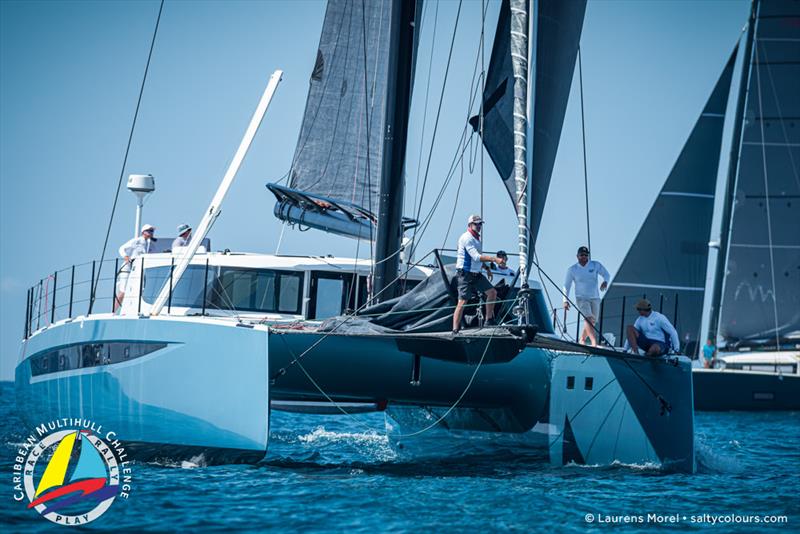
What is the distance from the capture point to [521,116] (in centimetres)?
1248

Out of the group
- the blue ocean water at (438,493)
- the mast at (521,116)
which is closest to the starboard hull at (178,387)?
the blue ocean water at (438,493)

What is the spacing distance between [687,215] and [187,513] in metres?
27.1

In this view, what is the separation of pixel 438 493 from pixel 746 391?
945 inches

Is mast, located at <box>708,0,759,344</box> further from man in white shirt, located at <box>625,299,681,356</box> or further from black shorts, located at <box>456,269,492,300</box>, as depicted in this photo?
black shorts, located at <box>456,269,492,300</box>

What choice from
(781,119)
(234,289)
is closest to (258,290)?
(234,289)

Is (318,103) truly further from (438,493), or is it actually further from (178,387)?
(438,493)

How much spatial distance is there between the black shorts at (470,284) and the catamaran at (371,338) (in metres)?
0.28

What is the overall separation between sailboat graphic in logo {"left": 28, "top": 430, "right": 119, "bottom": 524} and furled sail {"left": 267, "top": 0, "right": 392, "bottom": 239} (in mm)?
4842

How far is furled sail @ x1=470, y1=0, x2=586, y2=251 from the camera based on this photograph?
42.8 feet

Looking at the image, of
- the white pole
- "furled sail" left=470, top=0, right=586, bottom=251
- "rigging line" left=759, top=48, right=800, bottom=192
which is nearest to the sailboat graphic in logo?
the white pole

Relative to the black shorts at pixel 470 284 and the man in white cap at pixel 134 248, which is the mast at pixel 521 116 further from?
the man in white cap at pixel 134 248

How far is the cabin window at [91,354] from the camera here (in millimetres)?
13039

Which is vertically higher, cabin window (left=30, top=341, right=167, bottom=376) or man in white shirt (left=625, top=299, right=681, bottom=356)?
man in white shirt (left=625, top=299, right=681, bottom=356)

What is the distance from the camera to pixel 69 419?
14164 millimetres
